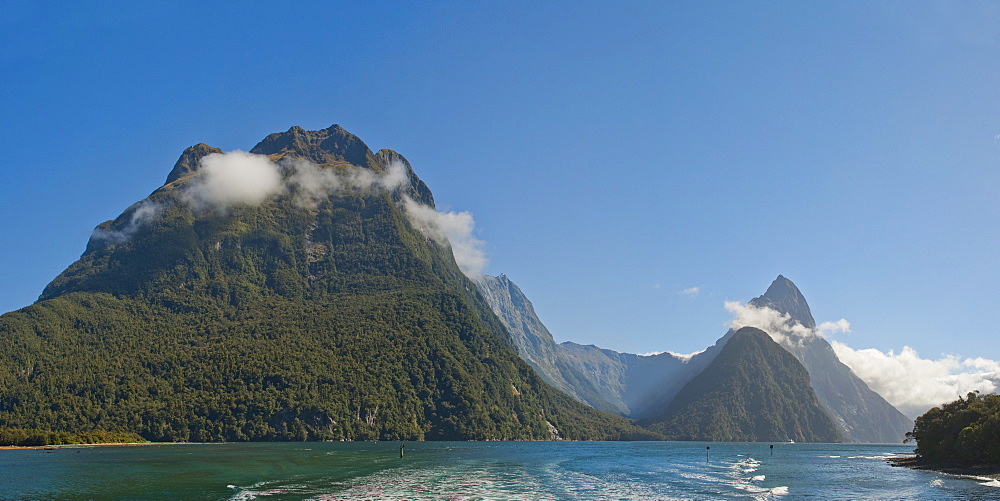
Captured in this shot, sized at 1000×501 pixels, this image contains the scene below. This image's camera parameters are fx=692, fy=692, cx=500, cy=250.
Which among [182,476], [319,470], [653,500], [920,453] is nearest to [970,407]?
[920,453]

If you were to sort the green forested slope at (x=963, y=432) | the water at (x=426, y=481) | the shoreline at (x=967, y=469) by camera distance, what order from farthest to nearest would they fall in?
the green forested slope at (x=963, y=432)
the shoreline at (x=967, y=469)
the water at (x=426, y=481)

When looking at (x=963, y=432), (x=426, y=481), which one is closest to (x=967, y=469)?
(x=963, y=432)

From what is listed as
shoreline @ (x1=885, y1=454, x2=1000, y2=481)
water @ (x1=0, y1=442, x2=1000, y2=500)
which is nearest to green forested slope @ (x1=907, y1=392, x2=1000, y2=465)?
shoreline @ (x1=885, y1=454, x2=1000, y2=481)

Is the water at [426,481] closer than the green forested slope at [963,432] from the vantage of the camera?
Yes

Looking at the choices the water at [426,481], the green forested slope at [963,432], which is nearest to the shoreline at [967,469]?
the green forested slope at [963,432]

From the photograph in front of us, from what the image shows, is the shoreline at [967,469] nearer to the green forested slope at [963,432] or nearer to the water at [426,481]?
the green forested slope at [963,432]

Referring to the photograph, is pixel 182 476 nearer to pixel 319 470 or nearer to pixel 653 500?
pixel 319 470

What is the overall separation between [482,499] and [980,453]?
98.5 m

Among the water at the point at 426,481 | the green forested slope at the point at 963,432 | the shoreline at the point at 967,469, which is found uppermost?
the green forested slope at the point at 963,432

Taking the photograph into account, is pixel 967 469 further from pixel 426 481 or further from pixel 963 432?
pixel 426 481

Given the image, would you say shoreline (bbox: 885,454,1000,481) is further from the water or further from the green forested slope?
the water

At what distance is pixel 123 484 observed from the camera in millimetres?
94750

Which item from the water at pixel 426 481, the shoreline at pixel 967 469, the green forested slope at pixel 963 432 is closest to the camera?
the water at pixel 426 481

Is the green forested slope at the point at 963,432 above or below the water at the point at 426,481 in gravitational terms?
above
